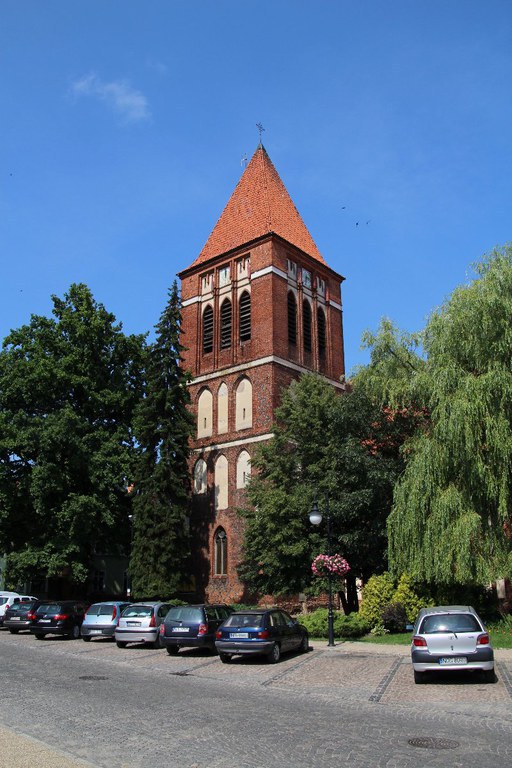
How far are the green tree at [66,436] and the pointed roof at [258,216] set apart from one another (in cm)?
823

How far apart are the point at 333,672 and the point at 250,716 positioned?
5726 mm

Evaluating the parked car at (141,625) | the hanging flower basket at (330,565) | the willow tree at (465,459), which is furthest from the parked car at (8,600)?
the willow tree at (465,459)

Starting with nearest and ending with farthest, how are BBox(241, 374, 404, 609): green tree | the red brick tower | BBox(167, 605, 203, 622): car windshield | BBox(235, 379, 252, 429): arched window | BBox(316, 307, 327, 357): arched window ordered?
BBox(167, 605, 203, 622): car windshield, BBox(241, 374, 404, 609): green tree, the red brick tower, BBox(235, 379, 252, 429): arched window, BBox(316, 307, 327, 357): arched window

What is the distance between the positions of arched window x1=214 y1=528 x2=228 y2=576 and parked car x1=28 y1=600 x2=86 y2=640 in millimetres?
9240

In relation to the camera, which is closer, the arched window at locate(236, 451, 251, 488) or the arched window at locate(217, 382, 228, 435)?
the arched window at locate(236, 451, 251, 488)

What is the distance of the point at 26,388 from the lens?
32.1 m

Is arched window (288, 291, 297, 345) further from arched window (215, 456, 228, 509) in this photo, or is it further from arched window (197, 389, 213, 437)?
arched window (215, 456, 228, 509)

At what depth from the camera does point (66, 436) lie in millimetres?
30234

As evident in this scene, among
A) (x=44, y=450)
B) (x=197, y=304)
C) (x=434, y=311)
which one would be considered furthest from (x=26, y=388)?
(x=434, y=311)

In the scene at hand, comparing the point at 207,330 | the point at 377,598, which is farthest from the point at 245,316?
the point at 377,598

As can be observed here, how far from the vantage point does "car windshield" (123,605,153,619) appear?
67.3 feet

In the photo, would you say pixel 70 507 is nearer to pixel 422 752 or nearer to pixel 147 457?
pixel 147 457

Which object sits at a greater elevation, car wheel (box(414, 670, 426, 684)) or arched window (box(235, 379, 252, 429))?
arched window (box(235, 379, 252, 429))

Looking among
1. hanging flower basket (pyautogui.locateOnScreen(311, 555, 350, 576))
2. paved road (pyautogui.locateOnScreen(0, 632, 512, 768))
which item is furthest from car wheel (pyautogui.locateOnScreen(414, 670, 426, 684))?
hanging flower basket (pyautogui.locateOnScreen(311, 555, 350, 576))
